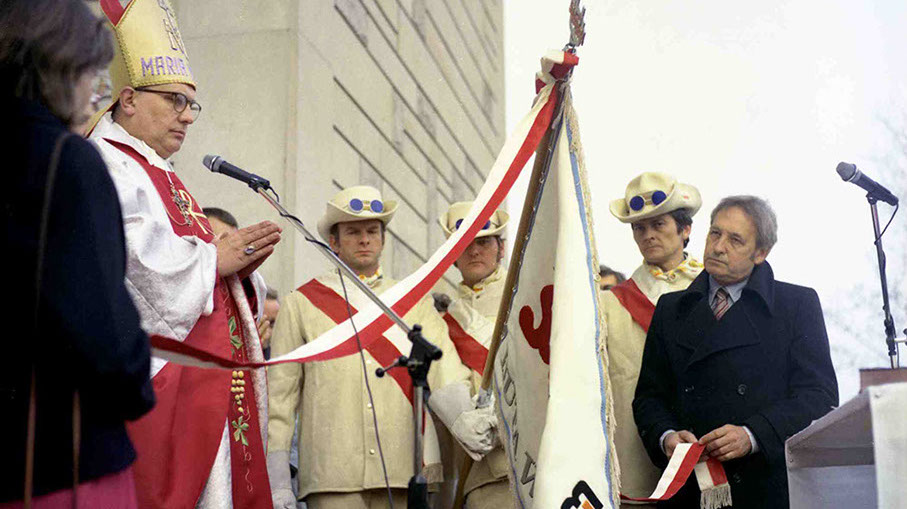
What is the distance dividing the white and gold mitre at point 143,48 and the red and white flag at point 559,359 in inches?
51.5

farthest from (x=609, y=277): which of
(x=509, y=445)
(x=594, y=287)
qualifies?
(x=594, y=287)

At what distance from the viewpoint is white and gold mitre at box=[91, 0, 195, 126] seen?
3727 mm

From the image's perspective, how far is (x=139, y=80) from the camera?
12.2 feet

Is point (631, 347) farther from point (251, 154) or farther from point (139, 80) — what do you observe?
point (251, 154)

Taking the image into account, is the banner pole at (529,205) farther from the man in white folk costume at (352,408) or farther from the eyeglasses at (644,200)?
the eyeglasses at (644,200)

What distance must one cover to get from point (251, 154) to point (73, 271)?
425 centimetres

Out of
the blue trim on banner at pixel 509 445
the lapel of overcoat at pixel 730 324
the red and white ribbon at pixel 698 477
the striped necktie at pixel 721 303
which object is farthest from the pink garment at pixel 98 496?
the striped necktie at pixel 721 303

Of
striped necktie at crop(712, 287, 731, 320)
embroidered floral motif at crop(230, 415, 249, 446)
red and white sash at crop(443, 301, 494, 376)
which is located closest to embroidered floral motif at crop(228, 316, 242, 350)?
embroidered floral motif at crop(230, 415, 249, 446)

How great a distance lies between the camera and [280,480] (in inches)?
162

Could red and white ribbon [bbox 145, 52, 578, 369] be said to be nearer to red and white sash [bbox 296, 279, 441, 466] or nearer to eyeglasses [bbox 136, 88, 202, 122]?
eyeglasses [bbox 136, 88, 202, 122]

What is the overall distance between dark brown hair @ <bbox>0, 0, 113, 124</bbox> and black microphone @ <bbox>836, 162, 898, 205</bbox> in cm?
288

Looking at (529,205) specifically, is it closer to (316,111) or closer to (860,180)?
(860,180)

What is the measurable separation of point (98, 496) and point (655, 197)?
3.05 m

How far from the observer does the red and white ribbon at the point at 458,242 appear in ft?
10.0
